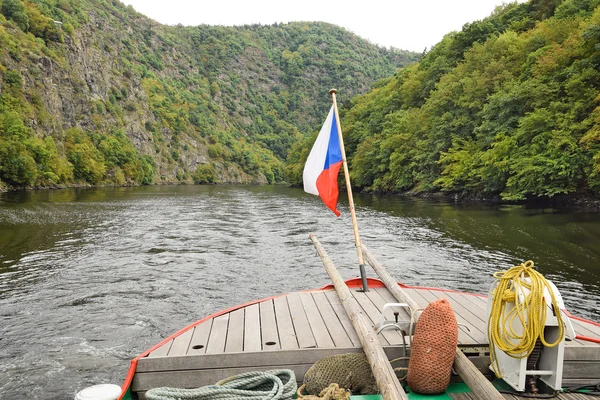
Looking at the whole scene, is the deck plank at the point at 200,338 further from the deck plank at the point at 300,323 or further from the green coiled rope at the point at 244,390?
the deck plank at the point at 300,323

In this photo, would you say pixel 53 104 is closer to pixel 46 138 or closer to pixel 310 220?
pixel 46 138

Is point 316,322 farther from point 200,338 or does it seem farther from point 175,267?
point 175,267

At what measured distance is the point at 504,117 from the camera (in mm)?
40938

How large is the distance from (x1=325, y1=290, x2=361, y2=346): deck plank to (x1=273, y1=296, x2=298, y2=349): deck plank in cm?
70

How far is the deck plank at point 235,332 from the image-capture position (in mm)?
5172

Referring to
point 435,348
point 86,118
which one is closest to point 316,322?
point 435,348

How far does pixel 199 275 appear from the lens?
559 inches

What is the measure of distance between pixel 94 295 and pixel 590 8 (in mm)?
49835

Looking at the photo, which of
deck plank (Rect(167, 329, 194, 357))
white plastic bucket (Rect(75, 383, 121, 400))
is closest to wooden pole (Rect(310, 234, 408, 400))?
deck plank (Rect(167, 329, 194, 357))

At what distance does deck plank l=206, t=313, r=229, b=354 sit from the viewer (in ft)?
16.6

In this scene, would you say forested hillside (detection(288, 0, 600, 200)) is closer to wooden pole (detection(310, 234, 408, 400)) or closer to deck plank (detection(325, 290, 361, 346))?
deck plank (detection(325, 290, 361, 346))

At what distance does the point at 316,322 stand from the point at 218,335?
1395 mm

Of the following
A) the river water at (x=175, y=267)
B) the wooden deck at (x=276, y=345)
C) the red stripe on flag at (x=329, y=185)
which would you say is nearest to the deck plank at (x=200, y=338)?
the wooden deck at (x=276, y=345)

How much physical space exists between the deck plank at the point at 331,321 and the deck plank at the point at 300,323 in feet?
0.87
